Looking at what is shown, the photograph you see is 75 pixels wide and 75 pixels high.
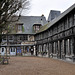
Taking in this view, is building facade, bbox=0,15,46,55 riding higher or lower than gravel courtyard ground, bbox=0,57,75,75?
higher

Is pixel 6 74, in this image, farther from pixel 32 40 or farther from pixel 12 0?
pixel 32 40

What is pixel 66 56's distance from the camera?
2033 centimetres

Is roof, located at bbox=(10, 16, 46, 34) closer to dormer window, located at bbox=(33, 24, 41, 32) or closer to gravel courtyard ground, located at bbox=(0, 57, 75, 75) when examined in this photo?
dormer window, located at bbox=(33, 24, 41, 32)

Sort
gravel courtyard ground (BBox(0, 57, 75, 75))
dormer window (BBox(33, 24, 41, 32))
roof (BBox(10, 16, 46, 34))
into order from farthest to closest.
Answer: dormer window (BBox(33, 24, 41, 32)) < roof (BBox(10, 16, 46, 34)) < gravel courtyard ground (BBox(0, 57, 75, 75))

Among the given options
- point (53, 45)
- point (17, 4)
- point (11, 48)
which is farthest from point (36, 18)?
point (17, 4)

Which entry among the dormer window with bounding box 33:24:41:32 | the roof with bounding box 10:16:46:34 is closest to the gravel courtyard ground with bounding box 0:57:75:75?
the roof with bounding box 10:16:46:34

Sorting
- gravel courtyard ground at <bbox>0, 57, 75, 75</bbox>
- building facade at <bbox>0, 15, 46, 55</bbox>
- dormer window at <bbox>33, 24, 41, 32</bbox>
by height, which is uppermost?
dormer window at <bbox>33, 24, 41, 32</bbox>

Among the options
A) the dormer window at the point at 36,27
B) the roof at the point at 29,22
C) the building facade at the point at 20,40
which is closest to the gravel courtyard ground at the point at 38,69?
the building facade at the point at 20,40

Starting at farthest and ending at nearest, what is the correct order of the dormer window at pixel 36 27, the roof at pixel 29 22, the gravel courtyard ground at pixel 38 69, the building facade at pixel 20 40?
the dormer window at pixel 36 27 → the roof at pixel 29 22 → the building facade at pixel 20 40 → the gravel courtyard ground at pixel 38 69

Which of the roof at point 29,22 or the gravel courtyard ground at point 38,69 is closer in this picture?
the gravel courtyard ground at point 38,69

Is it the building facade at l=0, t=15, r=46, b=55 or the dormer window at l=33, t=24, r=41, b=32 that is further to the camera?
the dormer window at l=33, t=24, r=41, b=32

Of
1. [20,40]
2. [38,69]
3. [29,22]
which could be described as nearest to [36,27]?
[29,22]

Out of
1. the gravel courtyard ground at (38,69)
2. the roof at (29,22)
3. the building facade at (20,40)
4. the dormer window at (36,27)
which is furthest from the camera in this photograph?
the dormer window at (36,27)

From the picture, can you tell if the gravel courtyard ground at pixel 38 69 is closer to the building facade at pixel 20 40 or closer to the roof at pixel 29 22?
the building facade at pixel 20 40
